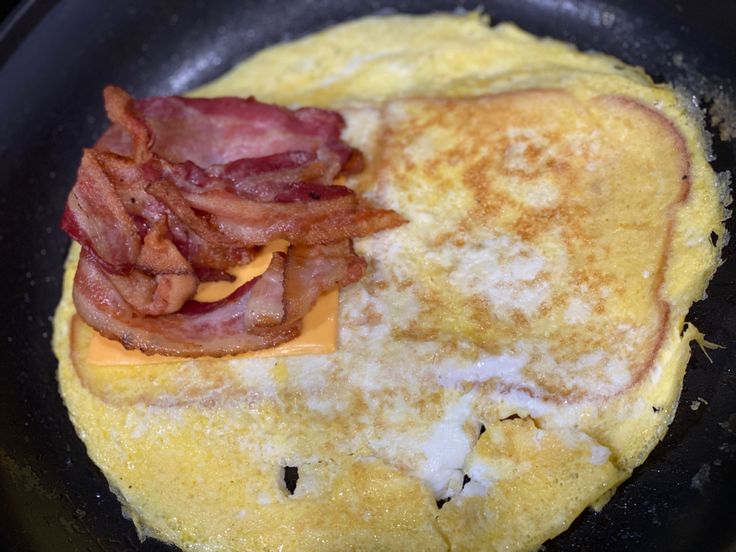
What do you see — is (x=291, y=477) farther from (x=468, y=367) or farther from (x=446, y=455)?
(x=468, y=367)

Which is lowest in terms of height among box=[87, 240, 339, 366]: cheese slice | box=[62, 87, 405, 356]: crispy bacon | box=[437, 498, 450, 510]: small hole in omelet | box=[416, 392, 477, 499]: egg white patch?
box=[437, 498, 450, 510]: small hole in omelet

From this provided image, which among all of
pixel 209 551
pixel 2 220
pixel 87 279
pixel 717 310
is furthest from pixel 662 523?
pixel 2 220

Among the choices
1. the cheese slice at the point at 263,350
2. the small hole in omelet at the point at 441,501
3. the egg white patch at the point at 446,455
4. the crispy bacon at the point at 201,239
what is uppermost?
the crispy bacon at the point at 201,239

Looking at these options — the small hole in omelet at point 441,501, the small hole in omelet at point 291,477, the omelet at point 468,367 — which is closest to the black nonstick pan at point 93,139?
the omelet at point 468,367

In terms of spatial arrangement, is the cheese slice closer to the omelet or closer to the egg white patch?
the omelet

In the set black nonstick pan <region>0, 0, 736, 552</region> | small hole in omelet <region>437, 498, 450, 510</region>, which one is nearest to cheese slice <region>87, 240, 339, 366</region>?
black nonstick pan <region>0, 0, 736, 552</region>

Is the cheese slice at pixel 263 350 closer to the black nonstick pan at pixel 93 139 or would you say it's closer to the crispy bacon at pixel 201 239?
the crispy bacon at pixel 201 239

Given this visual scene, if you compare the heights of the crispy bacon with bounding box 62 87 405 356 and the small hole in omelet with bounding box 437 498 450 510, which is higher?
the crispy bacon with bounding box 62 87 405 356
